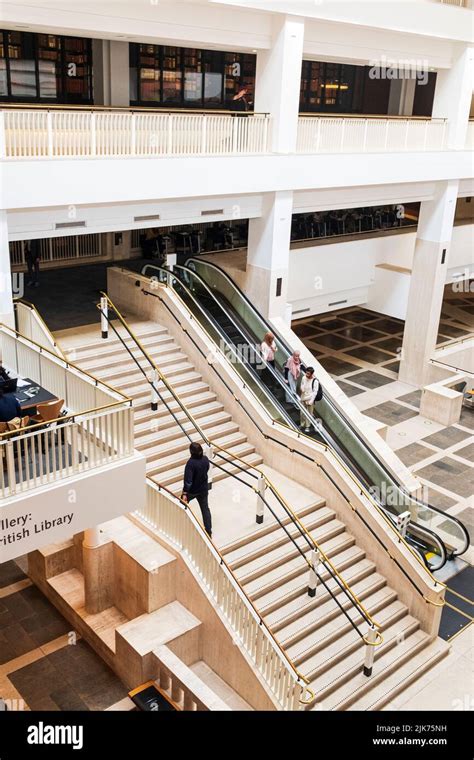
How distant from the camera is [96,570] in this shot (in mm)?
11336

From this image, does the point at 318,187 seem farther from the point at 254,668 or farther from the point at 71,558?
the point at 254,668

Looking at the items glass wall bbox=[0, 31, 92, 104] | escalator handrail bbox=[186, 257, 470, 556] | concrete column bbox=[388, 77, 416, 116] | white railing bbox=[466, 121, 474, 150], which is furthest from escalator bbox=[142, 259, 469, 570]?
concrete column bbox=[388, 77, 416, 116]

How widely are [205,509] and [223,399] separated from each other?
13.4 ft

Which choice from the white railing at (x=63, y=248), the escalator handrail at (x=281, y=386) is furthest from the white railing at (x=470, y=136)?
the white railing at (x=63, y=248)

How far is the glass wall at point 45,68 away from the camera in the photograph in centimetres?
1692

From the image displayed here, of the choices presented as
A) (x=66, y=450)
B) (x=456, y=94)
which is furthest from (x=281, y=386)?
(x=456, y=94)

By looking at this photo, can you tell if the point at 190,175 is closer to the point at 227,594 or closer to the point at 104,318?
the point at 104,318

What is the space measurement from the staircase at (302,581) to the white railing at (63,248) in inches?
267

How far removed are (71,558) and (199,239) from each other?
44.6 ft

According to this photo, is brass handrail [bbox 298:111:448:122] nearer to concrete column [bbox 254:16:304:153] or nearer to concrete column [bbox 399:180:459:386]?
concrete column [bbox 254:16:304:153]

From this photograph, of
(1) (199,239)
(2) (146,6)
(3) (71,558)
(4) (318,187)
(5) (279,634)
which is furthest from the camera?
(1) (199,239)

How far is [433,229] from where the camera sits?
69.7 feet
